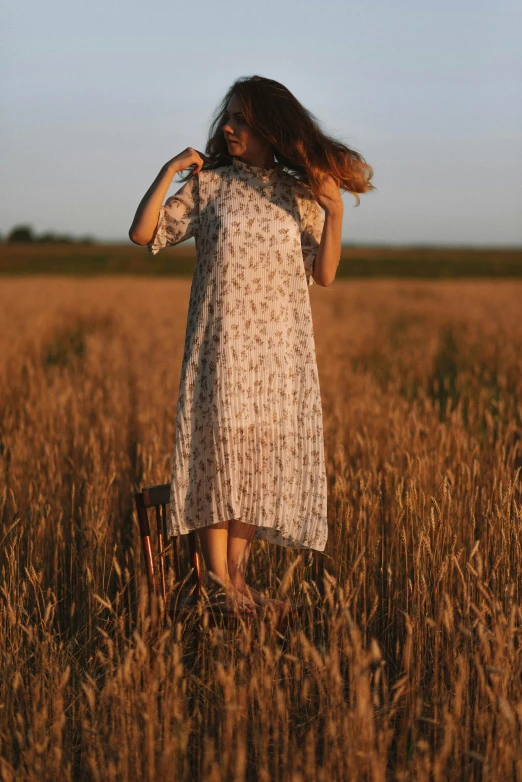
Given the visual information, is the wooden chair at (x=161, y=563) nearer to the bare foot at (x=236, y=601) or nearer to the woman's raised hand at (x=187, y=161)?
the bare foot at (x=236, y=601)

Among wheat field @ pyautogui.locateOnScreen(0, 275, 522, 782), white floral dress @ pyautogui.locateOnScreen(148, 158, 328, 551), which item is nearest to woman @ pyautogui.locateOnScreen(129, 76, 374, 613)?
white floral dress @ pyautogui.locateOnScreen(148, 158, 328, 551)

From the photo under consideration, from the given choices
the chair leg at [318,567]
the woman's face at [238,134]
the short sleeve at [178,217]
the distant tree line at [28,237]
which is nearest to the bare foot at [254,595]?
the chair leg at [318,567]

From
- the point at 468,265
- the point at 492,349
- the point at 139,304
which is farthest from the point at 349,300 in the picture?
the point at 468,265

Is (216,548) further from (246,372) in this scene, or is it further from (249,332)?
(249,332)

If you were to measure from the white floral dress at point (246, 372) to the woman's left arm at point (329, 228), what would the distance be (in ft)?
0.23

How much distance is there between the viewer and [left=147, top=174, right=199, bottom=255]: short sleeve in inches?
108

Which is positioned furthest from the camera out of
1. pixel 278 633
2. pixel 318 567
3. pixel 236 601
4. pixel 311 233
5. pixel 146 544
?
pixel 318 567

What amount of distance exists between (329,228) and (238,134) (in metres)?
0.41

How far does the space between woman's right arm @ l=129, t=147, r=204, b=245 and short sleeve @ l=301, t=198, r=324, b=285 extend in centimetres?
41

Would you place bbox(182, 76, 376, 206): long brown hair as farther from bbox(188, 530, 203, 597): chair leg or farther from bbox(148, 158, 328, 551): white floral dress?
bbox(188, 530, 203, 597): chair leg

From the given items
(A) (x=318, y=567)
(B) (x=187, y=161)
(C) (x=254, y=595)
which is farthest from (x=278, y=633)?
(B) (x=187, y=161)

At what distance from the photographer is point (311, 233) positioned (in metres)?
2.86

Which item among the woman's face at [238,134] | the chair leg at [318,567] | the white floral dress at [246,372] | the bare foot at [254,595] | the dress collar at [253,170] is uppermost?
the woman's face at [238,134]

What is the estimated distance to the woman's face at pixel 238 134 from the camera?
2748 millimetres
